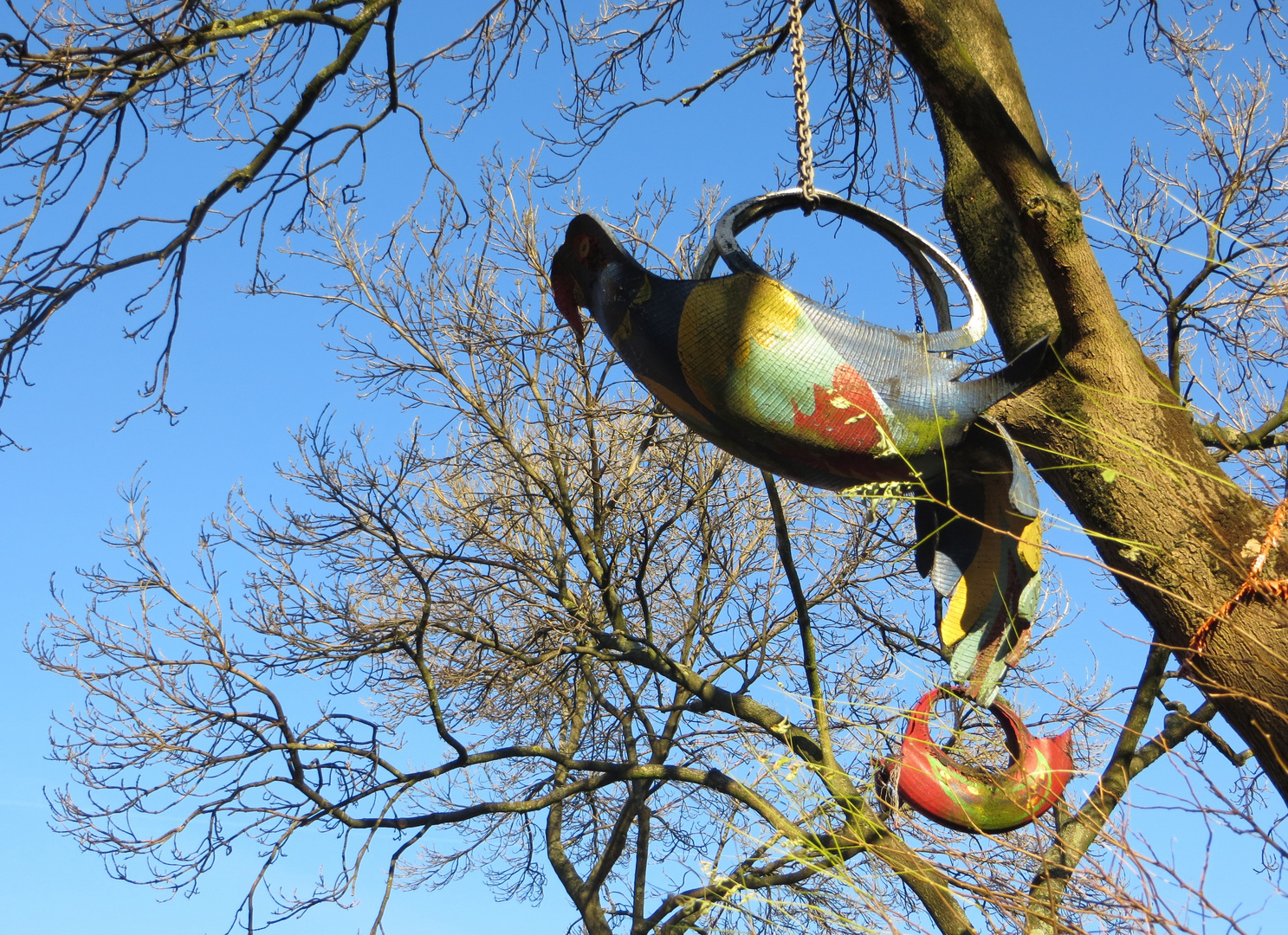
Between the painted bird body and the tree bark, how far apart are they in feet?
0.52

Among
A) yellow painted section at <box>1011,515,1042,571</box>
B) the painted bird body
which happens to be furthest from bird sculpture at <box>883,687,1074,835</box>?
the painted bird body

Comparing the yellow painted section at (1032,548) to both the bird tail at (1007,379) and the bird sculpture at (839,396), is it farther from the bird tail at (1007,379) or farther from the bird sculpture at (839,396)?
the bird tail at (1007,379)

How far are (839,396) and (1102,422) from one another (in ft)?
2.02

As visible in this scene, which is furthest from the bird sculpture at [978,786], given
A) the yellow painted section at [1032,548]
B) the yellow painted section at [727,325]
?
the yellow painted section at [727,325]

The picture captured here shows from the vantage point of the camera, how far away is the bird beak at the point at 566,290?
274 centimetres

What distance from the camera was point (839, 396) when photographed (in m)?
2.44

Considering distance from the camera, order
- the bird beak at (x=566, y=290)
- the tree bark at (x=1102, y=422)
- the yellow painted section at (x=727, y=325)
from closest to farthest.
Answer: the tree bark at (x=1102, y=422)
the yellow painted section at (x=727, y=325)
the bird beak at (x=566, y=290)

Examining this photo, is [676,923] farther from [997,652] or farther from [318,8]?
[318,8]

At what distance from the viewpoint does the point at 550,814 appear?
29.2 ft

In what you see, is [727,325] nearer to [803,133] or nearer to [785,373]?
[785,373]

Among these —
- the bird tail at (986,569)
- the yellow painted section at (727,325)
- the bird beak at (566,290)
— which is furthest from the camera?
the bird beak at (566,290)

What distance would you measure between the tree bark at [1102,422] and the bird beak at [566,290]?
0.95 metres

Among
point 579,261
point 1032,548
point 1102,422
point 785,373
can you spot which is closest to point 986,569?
point 1032,548

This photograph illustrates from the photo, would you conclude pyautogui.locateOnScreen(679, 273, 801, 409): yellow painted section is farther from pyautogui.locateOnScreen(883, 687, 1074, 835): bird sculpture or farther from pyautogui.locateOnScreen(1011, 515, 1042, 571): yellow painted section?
pyautogui.locateOnScreen(883, 687, 1074, 835): bird sculpture
